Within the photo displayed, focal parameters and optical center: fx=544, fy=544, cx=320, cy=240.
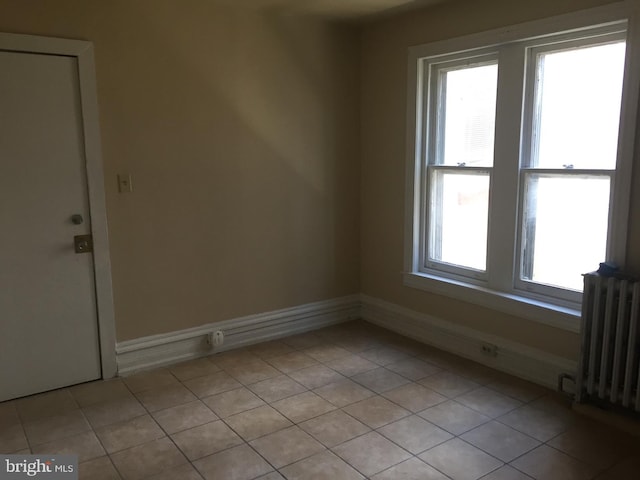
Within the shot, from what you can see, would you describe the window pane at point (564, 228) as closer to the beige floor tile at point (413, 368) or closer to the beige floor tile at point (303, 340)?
the beige floor tile at point (413, 368)

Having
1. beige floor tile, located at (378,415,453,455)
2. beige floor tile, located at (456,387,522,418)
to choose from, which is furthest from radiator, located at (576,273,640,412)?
beige floor tile, located at (378,415,453,455)

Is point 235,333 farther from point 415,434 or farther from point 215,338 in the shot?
point 415,434

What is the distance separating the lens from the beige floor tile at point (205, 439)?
255 centimetres

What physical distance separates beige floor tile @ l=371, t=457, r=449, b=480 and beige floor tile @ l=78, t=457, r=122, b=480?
1.14m

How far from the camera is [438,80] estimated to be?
12.3 feet

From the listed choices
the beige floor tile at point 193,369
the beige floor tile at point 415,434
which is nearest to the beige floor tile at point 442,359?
the beige floor tile at point 415,434

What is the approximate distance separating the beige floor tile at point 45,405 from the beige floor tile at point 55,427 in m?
0.06

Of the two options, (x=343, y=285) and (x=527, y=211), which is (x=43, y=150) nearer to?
(x=343, y=285)

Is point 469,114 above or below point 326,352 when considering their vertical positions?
above

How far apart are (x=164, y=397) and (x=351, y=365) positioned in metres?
1.19

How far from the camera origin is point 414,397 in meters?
3.10

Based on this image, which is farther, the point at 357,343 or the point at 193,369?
the point at 357,343

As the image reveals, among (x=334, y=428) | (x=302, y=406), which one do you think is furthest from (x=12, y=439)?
(x=334, y=428)

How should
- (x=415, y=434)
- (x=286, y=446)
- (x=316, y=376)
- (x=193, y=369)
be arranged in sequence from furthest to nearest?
(x=193, y=369)
(x=316, y=376)
(x=415, y=434)
(x=286, y=446)
